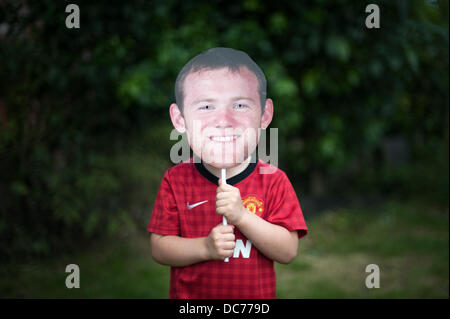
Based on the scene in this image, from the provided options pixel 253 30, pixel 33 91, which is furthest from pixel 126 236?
pixel 253 30

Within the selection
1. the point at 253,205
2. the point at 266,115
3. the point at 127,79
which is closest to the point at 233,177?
the point at 253,205

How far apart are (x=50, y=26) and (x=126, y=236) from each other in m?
2.01

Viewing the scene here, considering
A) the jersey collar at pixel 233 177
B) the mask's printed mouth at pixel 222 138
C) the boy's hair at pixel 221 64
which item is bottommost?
the jersey collar at pixel 233 177

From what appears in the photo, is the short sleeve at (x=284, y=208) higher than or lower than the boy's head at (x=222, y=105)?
lower

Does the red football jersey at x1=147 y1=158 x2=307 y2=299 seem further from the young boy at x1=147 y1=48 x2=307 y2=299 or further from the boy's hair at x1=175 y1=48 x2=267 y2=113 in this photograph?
the boy's hair at x1=175 y1=48 x2=267 y2=113

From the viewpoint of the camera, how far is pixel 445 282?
326 centimetres

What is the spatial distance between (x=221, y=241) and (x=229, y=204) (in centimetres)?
12

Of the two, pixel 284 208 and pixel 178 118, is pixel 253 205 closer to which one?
pixel 284 208

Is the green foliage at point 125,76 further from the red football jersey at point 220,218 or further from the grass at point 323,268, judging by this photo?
the red football jersey at point 220,218

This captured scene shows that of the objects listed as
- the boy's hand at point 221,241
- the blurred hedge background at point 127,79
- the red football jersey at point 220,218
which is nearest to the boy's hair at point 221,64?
the red football jersey at point 220,218

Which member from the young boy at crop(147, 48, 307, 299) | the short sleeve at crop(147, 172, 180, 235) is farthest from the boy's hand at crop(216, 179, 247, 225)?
the short sleeve at crop(147, 172, 180, 235)

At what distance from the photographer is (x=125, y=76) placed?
3.54 meters

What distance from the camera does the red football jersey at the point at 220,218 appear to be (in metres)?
1.46

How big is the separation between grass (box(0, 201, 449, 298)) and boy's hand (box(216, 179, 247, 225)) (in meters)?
2.17
